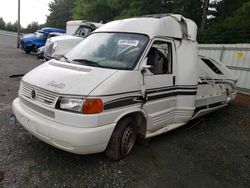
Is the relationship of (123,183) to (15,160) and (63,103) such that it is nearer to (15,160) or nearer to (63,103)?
(63,103)

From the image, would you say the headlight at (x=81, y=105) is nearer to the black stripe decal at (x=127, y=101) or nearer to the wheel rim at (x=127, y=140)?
the black stripe decal at (x=127, y=101)

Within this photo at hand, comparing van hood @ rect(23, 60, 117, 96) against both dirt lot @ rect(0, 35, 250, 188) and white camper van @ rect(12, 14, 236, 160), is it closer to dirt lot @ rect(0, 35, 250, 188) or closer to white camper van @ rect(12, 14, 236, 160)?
white camper van @ rect(12, 14, 236, 160)

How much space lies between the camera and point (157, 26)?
4.06 metres

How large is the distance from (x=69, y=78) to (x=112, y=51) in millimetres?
1014

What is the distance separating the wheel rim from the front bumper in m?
0.44

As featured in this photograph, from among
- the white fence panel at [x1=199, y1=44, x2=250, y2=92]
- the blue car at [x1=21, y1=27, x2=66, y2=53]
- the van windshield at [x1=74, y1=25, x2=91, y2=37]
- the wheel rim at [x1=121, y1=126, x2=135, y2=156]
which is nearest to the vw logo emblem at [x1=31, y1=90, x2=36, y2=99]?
the wheel rim at [x1=121, y1=126, x2=135, y2=156]

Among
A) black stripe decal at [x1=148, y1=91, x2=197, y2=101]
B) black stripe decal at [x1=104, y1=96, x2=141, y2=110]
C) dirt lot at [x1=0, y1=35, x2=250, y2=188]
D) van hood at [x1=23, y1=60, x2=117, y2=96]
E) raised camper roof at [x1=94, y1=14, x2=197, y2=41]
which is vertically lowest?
dirt lot at [x1=0, y1=35, x2=250, y2=188]

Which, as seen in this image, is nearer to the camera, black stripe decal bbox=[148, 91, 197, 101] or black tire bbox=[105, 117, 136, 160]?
black tire bbox=[105, 117, 136, 160]

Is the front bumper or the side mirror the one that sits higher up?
the side mirror

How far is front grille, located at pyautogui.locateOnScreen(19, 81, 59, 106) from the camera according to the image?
3141 mm

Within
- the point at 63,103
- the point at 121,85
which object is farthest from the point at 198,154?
Answer: the point at 63,103

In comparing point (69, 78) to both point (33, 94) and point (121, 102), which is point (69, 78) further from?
point (121, 102)

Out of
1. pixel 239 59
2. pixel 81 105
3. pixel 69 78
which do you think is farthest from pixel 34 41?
pixel 81 105

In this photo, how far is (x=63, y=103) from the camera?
3.07 m
